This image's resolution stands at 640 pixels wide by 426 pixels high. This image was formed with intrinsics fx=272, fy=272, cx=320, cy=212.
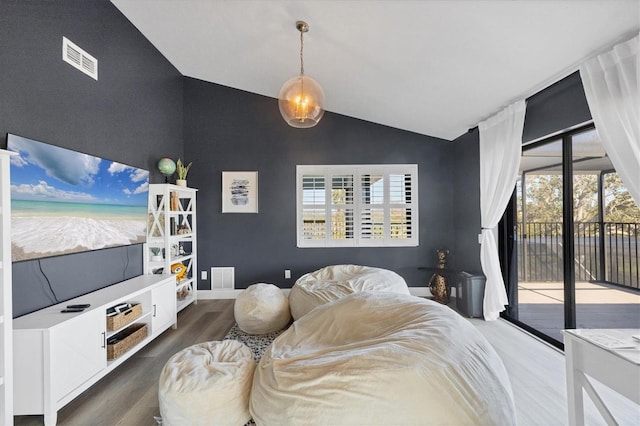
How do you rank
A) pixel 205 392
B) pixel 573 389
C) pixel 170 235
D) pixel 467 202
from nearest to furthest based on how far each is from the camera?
1. pixel 573 389
2. pixel 205 392
3. pixel 170 235
4. pixel 467 202

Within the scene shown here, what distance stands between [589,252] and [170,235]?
4571 mm

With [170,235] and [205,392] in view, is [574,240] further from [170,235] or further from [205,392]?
[170,235]

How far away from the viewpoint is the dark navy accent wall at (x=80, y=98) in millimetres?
1974

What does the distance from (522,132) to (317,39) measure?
7.88 feet

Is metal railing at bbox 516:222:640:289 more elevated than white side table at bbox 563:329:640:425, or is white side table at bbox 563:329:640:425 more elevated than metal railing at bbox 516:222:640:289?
metal railing at bbox 516:222:640:289

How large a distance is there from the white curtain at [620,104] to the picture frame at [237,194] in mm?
Answer: 3958

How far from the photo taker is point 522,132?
9.69 feet

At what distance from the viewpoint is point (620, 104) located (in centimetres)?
185

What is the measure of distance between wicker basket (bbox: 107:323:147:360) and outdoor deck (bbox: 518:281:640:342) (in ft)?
13.1

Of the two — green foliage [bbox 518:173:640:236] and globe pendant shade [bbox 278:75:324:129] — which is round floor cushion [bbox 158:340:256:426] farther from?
green foliage [bbox 518:173:640:236]

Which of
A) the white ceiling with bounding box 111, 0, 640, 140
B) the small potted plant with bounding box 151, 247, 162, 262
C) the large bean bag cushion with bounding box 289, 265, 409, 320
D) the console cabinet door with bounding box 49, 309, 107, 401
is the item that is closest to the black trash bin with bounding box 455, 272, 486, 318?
the large bean bag cushion with bounding box 289, 265, 409, 320

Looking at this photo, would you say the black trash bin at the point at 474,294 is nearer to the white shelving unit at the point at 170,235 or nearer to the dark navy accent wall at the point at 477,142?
the dark navy accent wall at the point at 477,142

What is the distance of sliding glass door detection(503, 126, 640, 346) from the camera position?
2324mm

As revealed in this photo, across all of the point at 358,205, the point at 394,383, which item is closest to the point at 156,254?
the point at 358,205
